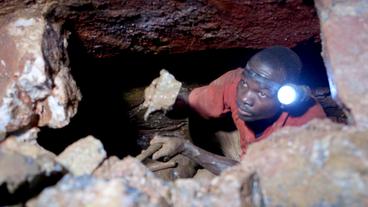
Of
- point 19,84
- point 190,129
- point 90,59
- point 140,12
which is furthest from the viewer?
point 190,129

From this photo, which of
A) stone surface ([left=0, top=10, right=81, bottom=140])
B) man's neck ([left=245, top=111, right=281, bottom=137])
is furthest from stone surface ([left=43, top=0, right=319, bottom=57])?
man's neck ([left=245, top=111, right=281, bottom=137])

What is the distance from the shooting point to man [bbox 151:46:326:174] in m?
2.22

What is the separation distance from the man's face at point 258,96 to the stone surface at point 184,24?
189 mm

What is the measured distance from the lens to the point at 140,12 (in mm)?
1757

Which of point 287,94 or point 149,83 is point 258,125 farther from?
point 149,83

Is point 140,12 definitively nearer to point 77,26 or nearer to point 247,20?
point 77,26

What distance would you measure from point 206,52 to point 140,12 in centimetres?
71

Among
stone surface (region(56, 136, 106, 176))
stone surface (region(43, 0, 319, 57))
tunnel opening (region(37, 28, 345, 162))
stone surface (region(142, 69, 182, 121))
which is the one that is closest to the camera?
stone surface (region(56, 136, 106, 176))

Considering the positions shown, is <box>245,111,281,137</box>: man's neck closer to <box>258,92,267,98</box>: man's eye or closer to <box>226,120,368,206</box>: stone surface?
<box>258,92,267,98</box>: man's eye

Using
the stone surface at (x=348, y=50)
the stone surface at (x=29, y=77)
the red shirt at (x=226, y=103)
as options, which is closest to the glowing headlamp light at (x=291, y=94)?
the red shirt at (x=226, y=103)

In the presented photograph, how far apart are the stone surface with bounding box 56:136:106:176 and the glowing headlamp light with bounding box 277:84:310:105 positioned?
1.28 metres

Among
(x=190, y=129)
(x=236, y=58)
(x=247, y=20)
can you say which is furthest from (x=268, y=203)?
(x=190, y=129)

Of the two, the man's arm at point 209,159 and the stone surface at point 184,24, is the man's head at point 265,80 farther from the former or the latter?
the man's arm at point 209,159

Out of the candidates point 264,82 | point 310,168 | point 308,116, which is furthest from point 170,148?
point 310,168
